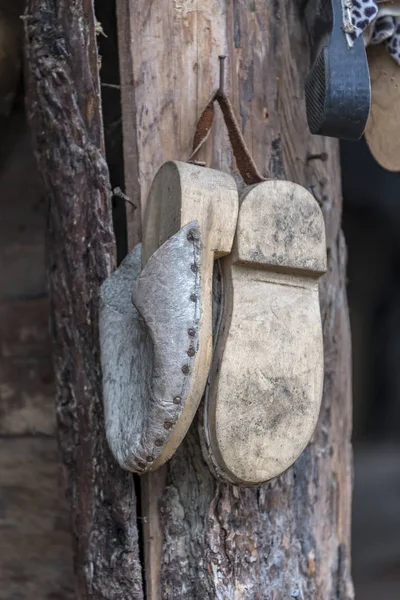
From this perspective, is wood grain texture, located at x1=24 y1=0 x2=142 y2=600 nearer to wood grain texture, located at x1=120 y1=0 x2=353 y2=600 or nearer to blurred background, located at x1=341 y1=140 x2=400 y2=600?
wood grain texture, located at x1=120 y1=0 x2=353 y2=600

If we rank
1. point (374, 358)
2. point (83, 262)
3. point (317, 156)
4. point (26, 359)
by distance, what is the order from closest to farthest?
1. point (83, 262)
2. point (317, 156)
3. point (26, 359)
4. point (374, 358)

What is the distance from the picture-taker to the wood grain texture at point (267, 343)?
104 cm

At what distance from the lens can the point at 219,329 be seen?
106 cm

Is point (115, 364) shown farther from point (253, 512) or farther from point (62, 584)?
point (62, 584)

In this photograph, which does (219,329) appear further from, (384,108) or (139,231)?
(384,108)

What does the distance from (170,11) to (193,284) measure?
417 mm

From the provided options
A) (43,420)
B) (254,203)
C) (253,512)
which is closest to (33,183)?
(43,420)

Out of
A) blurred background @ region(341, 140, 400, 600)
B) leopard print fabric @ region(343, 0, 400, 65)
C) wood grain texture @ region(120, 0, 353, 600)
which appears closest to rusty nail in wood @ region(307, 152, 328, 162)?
wood grain texture @ region(120, 0, 353, 600)

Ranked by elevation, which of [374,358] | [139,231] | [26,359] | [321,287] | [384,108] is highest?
[384,108]

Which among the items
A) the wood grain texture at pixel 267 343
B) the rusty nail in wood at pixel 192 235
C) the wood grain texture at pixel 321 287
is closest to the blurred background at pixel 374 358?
the wood grain texture at pixel 321 287

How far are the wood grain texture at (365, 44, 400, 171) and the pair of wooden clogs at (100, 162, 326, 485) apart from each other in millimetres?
193

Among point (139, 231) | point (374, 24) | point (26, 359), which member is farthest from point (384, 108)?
point (26, 359)

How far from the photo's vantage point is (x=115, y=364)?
43.1 inches

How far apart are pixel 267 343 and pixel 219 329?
6 cm
